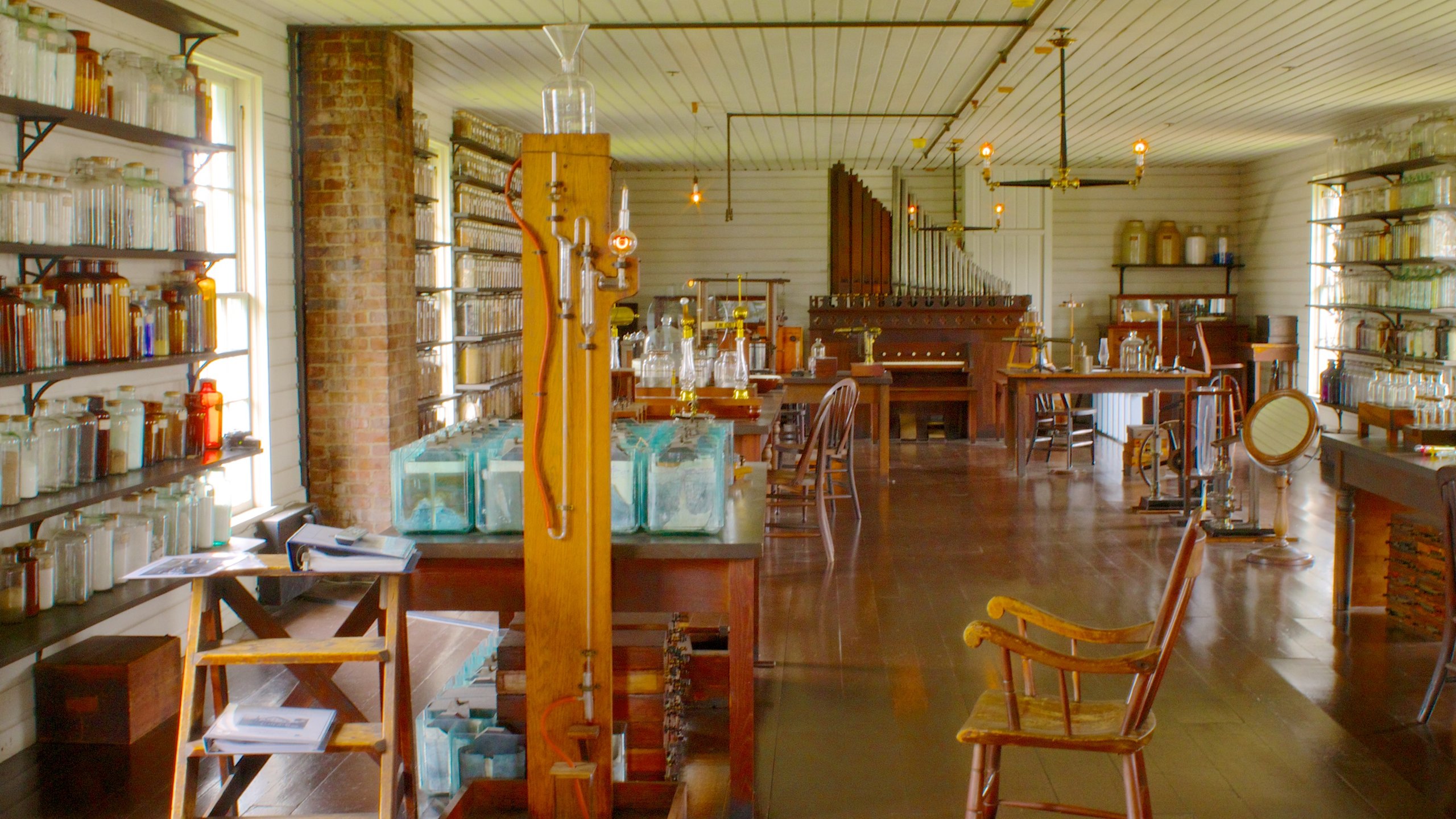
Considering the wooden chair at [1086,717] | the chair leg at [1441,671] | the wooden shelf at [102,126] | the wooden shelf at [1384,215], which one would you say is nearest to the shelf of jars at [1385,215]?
the wooden shelf at [1384,215]

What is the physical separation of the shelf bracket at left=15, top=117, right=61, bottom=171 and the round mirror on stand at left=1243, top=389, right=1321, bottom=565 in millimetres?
5956

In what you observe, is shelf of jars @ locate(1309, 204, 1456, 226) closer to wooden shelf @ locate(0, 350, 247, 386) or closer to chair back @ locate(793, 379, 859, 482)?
chair back @ locate(793, 379, 859, 482)

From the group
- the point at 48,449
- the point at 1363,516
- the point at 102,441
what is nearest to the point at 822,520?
the point at 1363,516

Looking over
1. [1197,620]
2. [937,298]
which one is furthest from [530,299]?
[937,298]

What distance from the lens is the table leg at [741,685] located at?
3.25 metres

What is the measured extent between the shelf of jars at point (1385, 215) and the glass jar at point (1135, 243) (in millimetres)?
2319

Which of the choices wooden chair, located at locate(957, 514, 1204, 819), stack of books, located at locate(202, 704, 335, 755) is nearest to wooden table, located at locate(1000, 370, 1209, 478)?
wooden chair, located at locate(957, 514, 1204, 819)

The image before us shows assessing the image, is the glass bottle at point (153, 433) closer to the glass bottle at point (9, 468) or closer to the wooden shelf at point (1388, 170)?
the glass bottle at point (9, 468)

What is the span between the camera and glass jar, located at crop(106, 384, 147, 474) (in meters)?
4.51

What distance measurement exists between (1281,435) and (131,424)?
18.8 ft

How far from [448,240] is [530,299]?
21.3 feet

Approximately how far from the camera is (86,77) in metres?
4.30

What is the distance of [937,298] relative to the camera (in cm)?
1254

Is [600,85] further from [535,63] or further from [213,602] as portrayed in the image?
[213,602]
